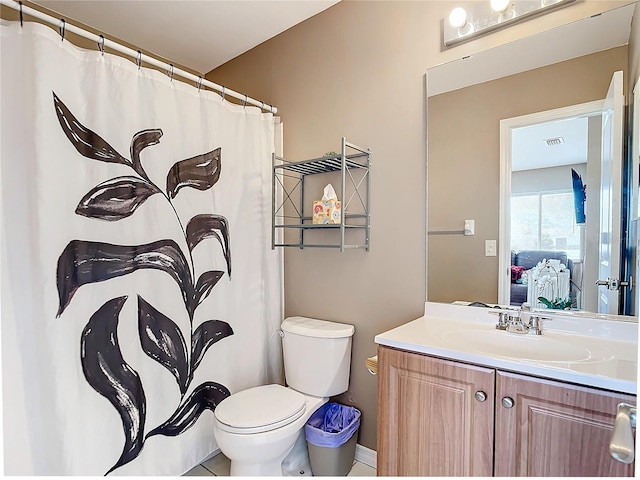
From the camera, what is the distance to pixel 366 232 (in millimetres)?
1815

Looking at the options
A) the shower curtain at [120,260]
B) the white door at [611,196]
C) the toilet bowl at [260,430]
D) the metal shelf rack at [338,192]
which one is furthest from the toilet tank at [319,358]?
the white door at [611,196]

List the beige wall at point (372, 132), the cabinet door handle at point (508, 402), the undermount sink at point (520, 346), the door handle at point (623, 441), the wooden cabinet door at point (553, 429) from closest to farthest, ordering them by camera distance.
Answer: the door handle at point (623, 441) < the wooden cabinet door at point (553, 429) < the cabinet door handle at point (508, 402) < the undermount sink at point (520, 346) < the beige wall at point (372, 132)

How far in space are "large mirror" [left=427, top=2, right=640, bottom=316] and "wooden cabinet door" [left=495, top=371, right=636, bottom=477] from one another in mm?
507

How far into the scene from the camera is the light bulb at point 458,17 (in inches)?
57.7

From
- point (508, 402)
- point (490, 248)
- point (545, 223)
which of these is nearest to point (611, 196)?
point (545, 223)

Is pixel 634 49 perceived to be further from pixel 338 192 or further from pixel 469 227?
pixel 338 192

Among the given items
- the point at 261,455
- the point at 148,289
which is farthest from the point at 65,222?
the point at 261,455

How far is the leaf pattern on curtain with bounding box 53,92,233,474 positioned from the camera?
55.2 inches

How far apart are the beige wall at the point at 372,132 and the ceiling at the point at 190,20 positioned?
134 millimetres

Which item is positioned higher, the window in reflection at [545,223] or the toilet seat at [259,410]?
the window in reflection at [545,223]

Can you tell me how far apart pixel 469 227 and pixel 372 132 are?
0.69m

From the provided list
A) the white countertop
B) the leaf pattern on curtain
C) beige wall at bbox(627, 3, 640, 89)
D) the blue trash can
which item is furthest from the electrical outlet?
the leaf pattern on curtain

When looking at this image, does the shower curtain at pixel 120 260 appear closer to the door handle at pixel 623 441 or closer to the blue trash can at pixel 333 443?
the blue trash can at pixel 333 443

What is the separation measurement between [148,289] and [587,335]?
183 centimetres
